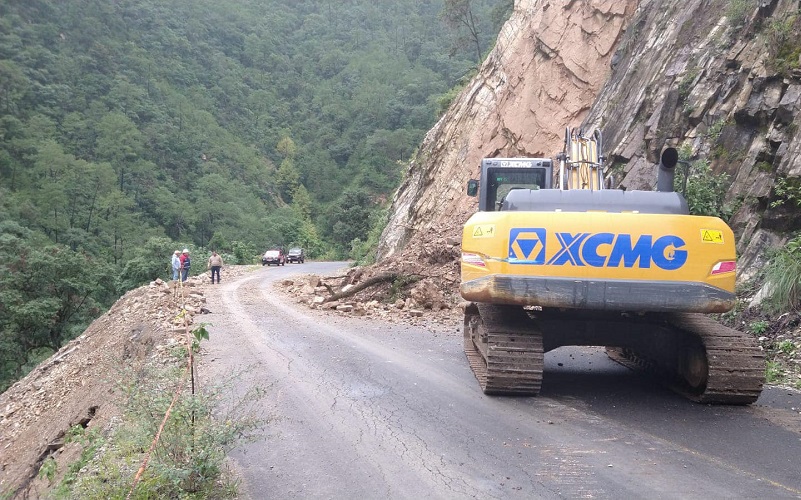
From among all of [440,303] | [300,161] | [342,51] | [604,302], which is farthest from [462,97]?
[342,51]

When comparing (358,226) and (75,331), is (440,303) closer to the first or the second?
(75,331)

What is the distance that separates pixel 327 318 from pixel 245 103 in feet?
291

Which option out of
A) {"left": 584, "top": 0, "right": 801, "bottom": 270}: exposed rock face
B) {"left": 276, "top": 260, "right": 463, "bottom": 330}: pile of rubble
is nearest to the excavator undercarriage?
{"left": 584, "top": 0, "right": 801, "bottom": 270}: exposed rock face

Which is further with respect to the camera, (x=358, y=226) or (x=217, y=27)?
(x=217, y=27)

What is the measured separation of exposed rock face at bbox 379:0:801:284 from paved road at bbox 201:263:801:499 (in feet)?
17.3

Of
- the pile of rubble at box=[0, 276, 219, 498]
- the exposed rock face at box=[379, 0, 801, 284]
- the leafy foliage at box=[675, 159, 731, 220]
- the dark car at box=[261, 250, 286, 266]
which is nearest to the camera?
the pile of rubble at box=[0, 276, 219, 498]

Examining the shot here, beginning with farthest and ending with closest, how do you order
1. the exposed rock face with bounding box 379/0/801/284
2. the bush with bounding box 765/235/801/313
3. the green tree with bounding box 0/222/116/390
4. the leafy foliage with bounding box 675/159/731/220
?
the green tree with bounding box 0/222/116/390 → the leafy foliage with bounding box 675/159/731/220 → the exposed rock face with bounding box 379/0/801/284 → the bush with bounding box 765/235/801/313

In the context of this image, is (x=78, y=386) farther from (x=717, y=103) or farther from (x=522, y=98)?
(x=522, y=98)

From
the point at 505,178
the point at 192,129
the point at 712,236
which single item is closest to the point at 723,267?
the point at 712,236

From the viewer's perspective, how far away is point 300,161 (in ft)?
304

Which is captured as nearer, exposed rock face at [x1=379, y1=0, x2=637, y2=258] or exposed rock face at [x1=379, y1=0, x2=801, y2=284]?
exposed rock face at [x1=379, y1=0, x2=801, y2=284]

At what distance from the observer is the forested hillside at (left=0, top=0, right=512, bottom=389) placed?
124 ft

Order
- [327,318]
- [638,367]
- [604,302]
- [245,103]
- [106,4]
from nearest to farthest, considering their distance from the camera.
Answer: [604,302] → [638,367] → [327,318] → [106,4] → [245,103]

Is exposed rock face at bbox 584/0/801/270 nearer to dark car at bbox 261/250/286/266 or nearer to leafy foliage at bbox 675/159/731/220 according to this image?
leafy foliage at bbox 675/159/731/220
